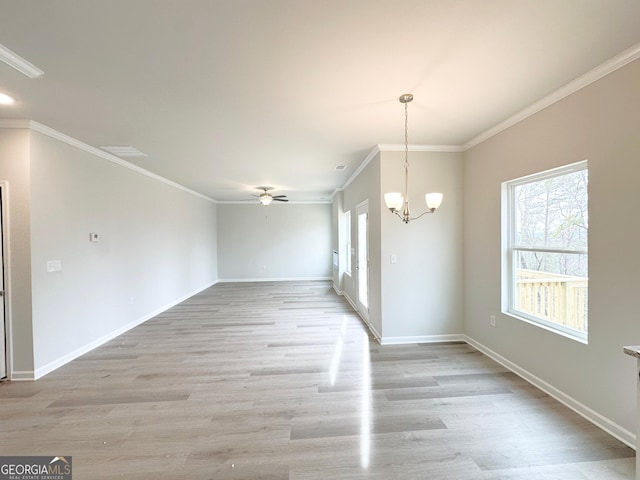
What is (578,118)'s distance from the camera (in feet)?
7.64

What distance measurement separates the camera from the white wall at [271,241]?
370 inches

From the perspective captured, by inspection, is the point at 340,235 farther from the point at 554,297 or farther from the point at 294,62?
the point at 294,62

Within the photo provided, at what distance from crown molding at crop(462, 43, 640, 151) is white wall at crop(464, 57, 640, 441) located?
0.13 feet

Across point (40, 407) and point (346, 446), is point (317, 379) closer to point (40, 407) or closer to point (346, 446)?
point (346, 446)

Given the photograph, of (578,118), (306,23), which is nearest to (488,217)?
(578,118)

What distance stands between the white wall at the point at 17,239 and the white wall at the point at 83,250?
15 mm

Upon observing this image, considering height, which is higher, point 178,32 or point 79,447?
point 178,32

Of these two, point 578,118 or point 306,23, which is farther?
point 578,118

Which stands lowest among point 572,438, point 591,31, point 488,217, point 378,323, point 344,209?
point 572,438

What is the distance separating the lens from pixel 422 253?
3902mm

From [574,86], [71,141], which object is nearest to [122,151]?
[71,141]

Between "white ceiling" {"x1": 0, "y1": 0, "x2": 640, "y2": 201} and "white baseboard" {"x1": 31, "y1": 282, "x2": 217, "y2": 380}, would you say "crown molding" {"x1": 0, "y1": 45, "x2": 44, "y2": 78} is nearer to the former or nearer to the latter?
"white ceiling" {"x1": 0, "y1": 0, "x2": 640, "y2": 201}

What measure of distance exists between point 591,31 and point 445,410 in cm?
289

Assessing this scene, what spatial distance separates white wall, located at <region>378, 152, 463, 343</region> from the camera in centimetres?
386
